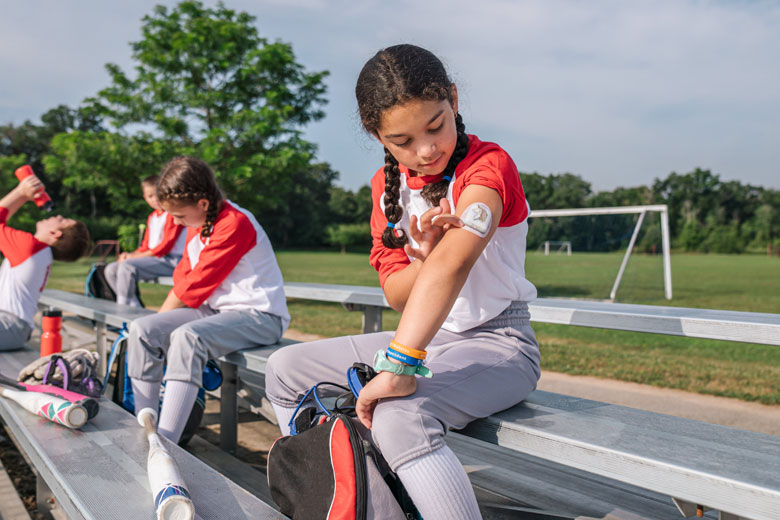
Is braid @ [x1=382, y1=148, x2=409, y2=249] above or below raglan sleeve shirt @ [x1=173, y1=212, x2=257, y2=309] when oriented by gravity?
above

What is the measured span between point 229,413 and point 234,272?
0.82m

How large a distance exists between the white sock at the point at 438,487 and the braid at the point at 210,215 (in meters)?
2.09

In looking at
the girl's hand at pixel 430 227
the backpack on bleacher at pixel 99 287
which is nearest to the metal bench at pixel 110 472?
the girl's hand at pixel 430 227

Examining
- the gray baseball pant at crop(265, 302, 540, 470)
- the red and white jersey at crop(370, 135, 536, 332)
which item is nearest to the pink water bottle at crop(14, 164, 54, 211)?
the gray baseball pant at crop(265, 302, 540, 470)

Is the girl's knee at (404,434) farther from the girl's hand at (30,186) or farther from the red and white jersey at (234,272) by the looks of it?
the girl's hand at (30,186)

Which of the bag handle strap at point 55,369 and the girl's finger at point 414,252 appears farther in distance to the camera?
the bag handle strap at point 55,369

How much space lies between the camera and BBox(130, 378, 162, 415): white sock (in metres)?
2.85

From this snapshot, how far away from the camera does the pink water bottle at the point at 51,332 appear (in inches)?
134

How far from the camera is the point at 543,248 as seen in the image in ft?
36.6

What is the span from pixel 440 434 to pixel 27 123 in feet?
194

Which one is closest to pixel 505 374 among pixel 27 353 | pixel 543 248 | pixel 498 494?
pixel 498 494

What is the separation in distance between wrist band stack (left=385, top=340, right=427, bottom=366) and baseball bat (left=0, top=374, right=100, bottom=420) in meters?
1.49

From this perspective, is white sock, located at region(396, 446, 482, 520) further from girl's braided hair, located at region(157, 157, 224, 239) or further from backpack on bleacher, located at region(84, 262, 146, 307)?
backpack on bleacher, located at region(84, 262, 146, 307)

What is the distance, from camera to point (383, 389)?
142 cm
